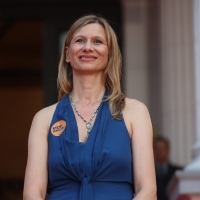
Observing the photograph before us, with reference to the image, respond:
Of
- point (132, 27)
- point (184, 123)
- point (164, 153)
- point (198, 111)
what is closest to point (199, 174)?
point (198, 111)

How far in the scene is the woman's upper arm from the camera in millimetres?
5410

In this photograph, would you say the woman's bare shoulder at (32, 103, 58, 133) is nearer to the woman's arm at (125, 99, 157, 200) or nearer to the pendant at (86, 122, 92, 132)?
the pendant at (86, 122, 92, 132)

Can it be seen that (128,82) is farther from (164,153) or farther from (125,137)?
(125,137)

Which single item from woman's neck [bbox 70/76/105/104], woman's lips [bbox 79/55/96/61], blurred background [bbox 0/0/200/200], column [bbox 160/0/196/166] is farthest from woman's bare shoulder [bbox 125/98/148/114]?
column [bbox 160/0/196/166]

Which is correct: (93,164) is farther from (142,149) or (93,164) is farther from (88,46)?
(88,46)

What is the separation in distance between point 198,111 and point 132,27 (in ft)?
14.0

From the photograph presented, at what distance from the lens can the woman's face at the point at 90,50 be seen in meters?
5.59

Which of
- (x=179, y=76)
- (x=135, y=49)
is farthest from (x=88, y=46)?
(x=135, y=49)

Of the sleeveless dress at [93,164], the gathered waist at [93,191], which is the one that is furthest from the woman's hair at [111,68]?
the gathered waist at [93,191]

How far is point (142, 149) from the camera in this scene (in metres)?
5.45

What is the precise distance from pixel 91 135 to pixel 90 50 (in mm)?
424

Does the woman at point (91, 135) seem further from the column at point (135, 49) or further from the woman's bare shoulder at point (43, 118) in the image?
the column at point (135, 49)

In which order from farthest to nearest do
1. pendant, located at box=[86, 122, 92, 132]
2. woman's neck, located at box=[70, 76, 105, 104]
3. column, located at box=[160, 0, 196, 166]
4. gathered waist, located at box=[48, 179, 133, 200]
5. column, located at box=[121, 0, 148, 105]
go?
column, located at box=[121, 0, 148, 105], column, located at box=[160, 0, 196, 166], woman's neck, located at box=[70, 76, 105, 104], pendant, located at box=[86, 122, 92, 132], gathered waist, located at box=[48, 179, 133, 200]

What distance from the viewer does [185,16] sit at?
14.4 m
